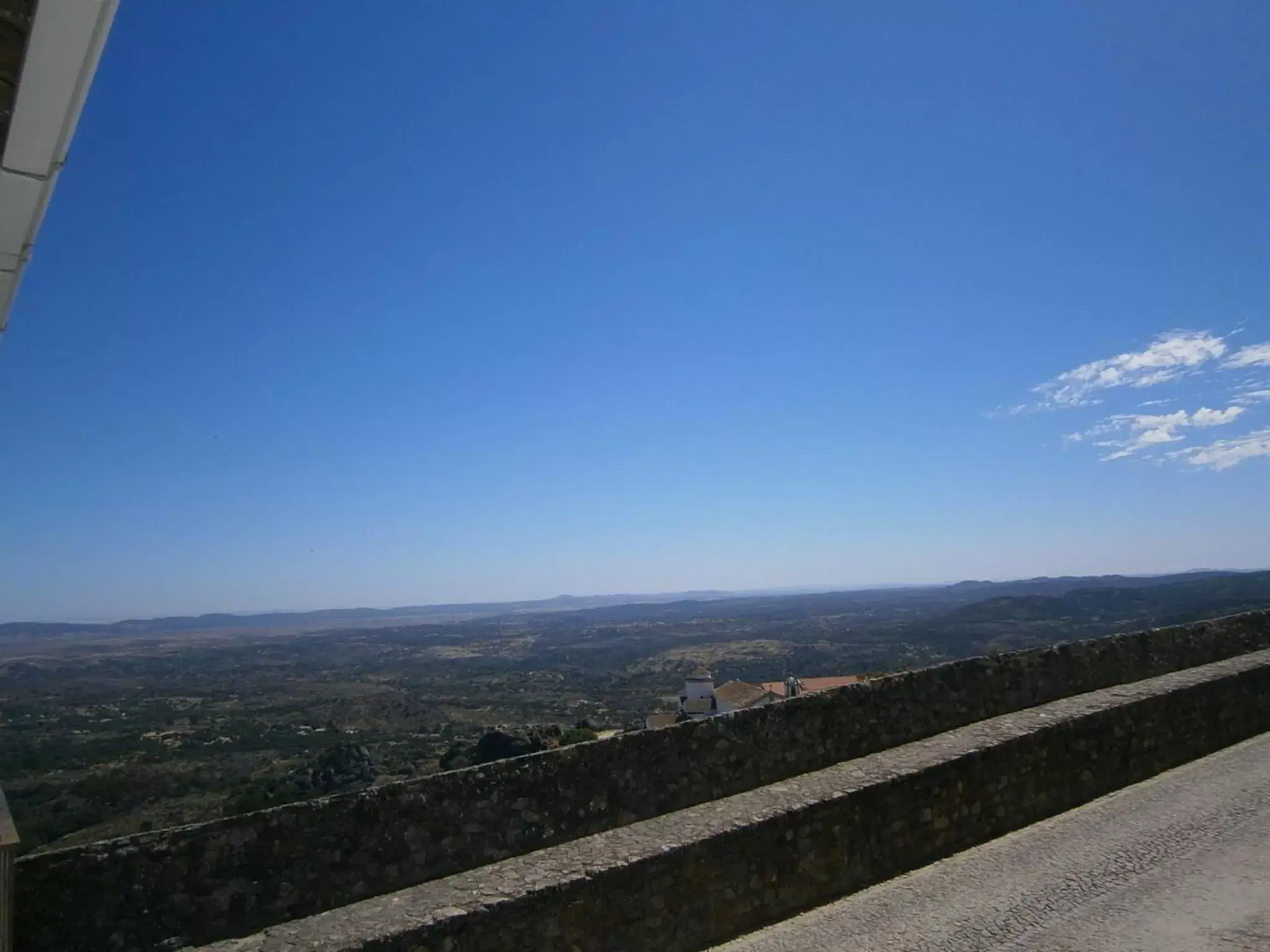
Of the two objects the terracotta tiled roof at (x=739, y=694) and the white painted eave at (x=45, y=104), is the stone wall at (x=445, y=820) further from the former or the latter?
the terracotta tiled roof at (x=739, y=694)

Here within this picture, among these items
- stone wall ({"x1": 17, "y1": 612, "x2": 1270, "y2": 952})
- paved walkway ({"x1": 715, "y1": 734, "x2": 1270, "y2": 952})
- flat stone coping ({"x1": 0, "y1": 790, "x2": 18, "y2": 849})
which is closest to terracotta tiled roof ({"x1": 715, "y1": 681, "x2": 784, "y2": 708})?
stone wall ({"x1": 17, "y1": 612, "x2": 1270, "y2": 952})

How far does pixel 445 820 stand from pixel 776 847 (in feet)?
8.11

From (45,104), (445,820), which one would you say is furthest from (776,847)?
(45,104)

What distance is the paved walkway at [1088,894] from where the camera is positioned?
4.71 metres

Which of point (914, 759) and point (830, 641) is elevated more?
point (914, 759)

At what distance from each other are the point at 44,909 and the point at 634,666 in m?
98.1

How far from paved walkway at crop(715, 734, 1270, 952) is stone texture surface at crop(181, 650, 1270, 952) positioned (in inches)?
8.8

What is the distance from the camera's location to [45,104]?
56.8 inches

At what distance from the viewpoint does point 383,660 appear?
131375 millimetres

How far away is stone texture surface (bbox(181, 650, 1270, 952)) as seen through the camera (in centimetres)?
460

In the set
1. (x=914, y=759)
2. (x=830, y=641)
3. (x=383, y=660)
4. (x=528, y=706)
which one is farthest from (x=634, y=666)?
(x=914, y=759)

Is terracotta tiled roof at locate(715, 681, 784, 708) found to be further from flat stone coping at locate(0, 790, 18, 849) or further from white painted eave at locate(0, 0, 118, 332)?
white painted eave at locate(0, 0, 118, 332)

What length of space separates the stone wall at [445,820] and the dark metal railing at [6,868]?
682 mm

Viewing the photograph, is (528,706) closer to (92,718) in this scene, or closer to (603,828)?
(92,718)
